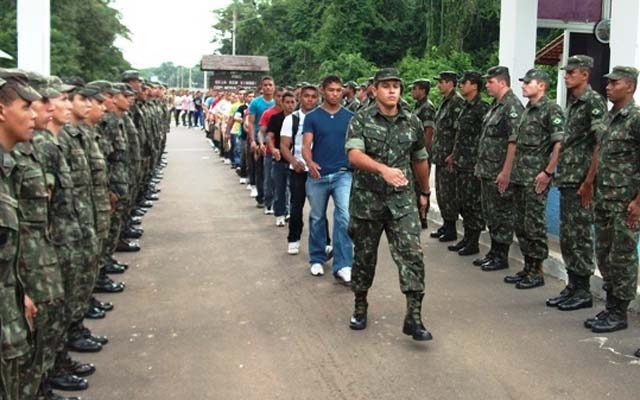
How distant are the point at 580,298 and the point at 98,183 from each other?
13.4 feet

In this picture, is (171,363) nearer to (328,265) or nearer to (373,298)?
(373,298)

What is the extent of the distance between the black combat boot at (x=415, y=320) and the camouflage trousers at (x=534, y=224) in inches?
81.8

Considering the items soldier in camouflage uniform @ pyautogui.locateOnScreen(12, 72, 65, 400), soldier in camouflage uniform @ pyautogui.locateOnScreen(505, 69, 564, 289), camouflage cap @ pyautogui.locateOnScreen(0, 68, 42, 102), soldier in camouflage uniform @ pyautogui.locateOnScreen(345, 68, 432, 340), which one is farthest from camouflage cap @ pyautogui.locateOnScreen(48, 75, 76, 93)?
soldier in camouflage uniform @ pyautogui.locateOnScreen(505, 69, 564, 289)

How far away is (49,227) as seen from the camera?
4648 mm

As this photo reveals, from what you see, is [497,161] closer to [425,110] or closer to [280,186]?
[425,110]

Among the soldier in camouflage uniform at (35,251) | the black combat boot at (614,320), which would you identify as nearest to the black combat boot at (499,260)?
the black combat boot at (614,320)

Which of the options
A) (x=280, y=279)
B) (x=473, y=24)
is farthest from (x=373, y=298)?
(x=473, y=24)

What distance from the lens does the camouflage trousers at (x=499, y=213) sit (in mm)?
7941

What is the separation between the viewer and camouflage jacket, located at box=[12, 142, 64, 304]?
3.79 m

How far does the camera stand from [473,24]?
29969 mm

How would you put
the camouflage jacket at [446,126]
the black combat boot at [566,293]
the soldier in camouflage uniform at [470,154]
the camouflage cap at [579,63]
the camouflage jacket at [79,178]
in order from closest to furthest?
1. the camouflage jacket at [79,178]
2. the camouflage cap at [579,63]
3. the black combat boot at [566,293]
4. the soldier in camouflage uniform at [470,154]
5. the camouflage jacket at [446,126]

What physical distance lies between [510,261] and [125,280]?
4.11 meters

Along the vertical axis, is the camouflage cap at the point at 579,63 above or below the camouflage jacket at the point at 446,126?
above

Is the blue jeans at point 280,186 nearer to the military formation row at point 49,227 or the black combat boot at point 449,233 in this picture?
the black combat boot at point 449,233
